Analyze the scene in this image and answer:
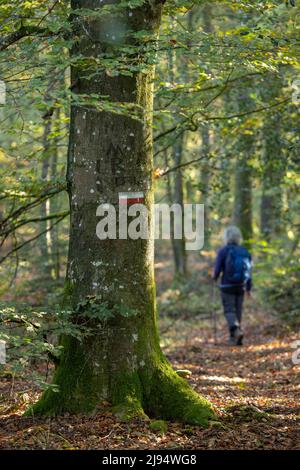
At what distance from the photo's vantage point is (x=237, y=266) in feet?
39.0

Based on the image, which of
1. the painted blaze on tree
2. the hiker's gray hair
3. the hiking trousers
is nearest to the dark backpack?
the hiker's gray hair

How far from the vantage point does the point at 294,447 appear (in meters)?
5.10

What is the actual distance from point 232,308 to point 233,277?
0.65m

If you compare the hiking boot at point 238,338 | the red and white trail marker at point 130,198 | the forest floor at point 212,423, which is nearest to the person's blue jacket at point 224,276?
the hiking boot at point 238,338

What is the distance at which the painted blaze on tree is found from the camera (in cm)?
574

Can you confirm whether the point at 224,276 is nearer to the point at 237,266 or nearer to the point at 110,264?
the point at 237,266

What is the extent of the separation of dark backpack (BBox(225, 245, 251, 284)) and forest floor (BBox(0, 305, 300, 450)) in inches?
89.1

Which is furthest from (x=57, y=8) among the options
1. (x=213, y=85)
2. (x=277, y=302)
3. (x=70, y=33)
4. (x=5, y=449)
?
(x=277, y=302)

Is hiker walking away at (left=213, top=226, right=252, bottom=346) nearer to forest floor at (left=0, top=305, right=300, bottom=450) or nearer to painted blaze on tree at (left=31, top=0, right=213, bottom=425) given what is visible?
forest floor at (left=0, top=305, right=300, bottom=450)

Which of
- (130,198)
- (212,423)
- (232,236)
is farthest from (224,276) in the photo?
(212,423)

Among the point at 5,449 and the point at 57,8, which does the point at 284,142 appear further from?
the point at 5,449

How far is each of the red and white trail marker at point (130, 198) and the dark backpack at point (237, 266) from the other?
20.5 ft

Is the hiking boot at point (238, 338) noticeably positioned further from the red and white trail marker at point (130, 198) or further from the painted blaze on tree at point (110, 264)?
the red and white trail marker at point (130, 198)
